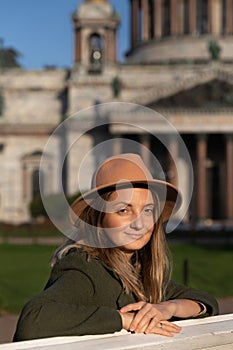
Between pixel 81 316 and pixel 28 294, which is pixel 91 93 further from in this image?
pixel 81 316

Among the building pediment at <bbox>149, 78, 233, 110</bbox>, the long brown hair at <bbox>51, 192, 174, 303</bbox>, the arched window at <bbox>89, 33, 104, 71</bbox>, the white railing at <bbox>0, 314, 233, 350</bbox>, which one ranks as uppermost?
the arched window at <bbox>89, 33, 104, 71</bbox>

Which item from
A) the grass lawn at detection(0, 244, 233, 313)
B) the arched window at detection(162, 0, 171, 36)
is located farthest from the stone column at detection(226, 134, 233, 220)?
the arched window at detection(162, 0, 171, 36)

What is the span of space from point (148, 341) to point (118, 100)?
5195cm

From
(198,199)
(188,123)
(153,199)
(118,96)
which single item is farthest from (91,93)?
(153,199)

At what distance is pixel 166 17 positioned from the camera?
77938 mm

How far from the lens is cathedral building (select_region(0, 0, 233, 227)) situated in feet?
188

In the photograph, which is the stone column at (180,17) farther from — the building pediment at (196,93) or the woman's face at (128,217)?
the woman's face at (128,217)

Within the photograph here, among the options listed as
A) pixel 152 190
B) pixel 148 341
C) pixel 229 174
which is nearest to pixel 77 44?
pixel 229 174

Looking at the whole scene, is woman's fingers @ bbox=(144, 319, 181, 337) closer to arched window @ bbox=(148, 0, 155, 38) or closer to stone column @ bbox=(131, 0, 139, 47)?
arched window @ bbox=(148, 0, 155, 38)

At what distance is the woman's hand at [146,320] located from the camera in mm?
3844

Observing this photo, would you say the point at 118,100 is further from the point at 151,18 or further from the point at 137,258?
the point at 137,258

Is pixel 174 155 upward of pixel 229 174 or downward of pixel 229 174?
upward

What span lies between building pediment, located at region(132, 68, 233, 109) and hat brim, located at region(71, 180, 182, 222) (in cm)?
5252

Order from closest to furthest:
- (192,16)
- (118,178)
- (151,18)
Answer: (118,178), (192,16), (151,18)
